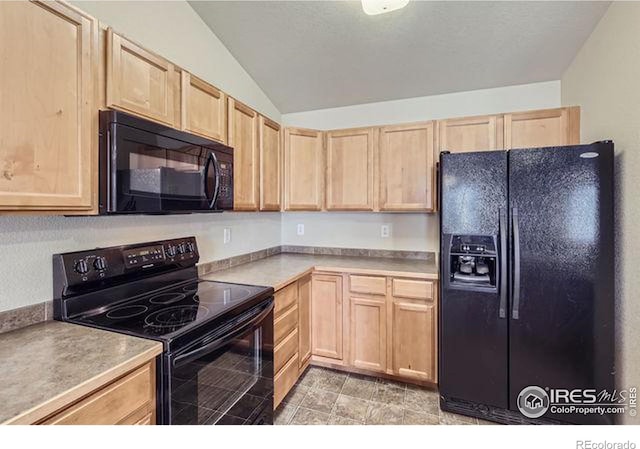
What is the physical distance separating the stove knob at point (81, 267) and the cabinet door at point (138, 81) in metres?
0.71

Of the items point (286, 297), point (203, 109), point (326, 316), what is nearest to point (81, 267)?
point (203, 109)

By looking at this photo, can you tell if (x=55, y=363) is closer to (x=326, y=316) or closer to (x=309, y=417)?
(x=309, y=417)

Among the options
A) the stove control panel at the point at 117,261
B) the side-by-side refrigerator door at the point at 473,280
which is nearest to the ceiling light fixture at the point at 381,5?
the side-by-side refrigerator door at the point at 473,280

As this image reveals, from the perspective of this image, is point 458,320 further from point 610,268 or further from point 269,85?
point 269,85

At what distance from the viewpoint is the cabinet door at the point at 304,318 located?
2.32 metres

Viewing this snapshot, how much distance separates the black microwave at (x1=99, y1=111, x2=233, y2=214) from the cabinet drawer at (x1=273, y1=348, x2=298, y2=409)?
3.83 feet

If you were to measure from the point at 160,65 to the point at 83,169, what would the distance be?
2.21 feet

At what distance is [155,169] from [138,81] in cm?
41

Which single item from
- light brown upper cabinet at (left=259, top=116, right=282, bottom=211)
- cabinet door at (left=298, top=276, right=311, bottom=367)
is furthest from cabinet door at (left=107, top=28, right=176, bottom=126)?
cabinet door at (left=298, top=276, right=311, bottom=367)

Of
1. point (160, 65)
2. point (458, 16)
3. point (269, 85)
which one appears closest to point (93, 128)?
point (160, 65)

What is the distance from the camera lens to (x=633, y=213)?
1.58 m

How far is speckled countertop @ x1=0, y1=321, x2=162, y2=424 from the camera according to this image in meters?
0.75

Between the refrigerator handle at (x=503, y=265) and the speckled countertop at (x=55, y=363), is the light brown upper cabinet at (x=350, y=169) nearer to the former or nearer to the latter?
the refrigerator handle at (x=503, y=265)

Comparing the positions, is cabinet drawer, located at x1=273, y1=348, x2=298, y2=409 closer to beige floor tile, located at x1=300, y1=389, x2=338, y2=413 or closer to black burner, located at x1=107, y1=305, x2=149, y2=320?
beige floor tile, located at x1=300, y1=389, x2=338, y2=413
